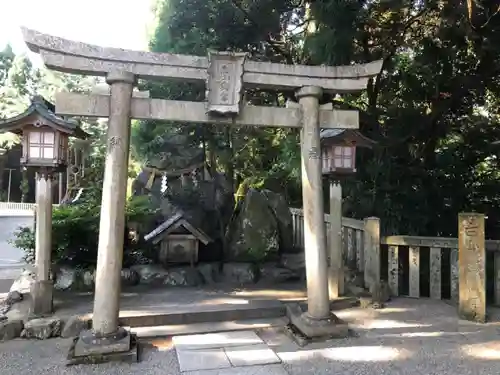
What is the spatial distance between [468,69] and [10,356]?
8.61m

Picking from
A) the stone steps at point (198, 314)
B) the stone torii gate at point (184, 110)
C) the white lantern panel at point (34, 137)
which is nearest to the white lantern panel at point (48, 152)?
the white lantern panel at point (34, 137)

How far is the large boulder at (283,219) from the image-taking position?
906cm

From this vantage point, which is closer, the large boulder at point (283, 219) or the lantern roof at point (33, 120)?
the lantern roof at point (33, 120)

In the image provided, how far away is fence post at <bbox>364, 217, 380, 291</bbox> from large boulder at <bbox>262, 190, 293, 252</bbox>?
2.60m

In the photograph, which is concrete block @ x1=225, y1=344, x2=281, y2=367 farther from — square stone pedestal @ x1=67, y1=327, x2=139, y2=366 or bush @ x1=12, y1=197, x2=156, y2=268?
bush @ x1=12, y1=197, x2=156, y2=268

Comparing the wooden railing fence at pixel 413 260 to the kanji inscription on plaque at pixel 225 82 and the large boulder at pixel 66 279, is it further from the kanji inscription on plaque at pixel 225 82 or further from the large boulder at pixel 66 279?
the large boulder at pixel 66 279

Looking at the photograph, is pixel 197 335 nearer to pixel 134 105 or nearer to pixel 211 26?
pixel 134 105

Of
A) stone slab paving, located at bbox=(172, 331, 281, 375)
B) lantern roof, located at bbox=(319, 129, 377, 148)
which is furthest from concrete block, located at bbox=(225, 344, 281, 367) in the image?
lantern roof, located at bbox=(319, 129, 377, 148)

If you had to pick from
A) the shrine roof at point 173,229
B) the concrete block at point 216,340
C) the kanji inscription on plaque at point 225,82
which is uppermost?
the kanji inscription on plaque at point 225,82

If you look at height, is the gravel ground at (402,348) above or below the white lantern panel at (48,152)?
below

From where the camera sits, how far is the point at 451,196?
7.50 m

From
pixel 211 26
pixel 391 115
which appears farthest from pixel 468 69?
pixel 211 26

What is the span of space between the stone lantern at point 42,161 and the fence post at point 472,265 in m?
5.58

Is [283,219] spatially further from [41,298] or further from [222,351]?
[41,298]
